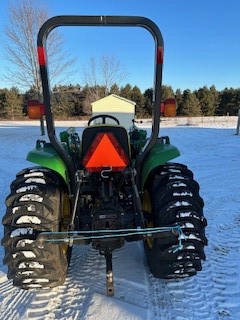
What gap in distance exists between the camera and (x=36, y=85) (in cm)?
1844

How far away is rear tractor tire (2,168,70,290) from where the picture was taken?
105 inches

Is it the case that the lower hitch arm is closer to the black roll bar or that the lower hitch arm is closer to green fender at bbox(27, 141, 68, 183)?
green fender at bbox(27, 141, 68, 183)

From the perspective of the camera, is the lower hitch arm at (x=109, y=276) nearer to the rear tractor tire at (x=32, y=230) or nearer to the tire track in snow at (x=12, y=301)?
the rear tractor tire at (x=32, y=230)

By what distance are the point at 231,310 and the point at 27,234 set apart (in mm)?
1792

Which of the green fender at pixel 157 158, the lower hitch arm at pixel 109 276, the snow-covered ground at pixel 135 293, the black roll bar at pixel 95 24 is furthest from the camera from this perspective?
the green fender at pixel 157 158

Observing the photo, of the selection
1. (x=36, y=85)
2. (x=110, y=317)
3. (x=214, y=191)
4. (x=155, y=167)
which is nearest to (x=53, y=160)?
(x=155, y=167)

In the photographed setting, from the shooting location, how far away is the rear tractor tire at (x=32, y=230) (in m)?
2.68

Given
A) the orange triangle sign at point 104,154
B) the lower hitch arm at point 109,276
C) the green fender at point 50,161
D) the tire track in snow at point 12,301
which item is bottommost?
the tire track in snow at point 12,301

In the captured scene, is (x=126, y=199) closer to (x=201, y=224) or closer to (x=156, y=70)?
(x=201, y=224)

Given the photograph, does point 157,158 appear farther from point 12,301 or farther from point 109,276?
point 12,301

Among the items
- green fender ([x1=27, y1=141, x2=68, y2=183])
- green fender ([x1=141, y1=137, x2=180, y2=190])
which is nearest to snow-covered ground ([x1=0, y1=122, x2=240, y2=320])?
green fender ([x1=141, y1=137, x2=180, y2=190])

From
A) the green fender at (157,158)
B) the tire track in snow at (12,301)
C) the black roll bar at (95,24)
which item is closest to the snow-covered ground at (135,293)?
the tire track in snow at (12,301)

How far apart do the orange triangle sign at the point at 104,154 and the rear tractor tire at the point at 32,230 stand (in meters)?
0.44

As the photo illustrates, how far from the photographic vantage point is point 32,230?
2.69 m
